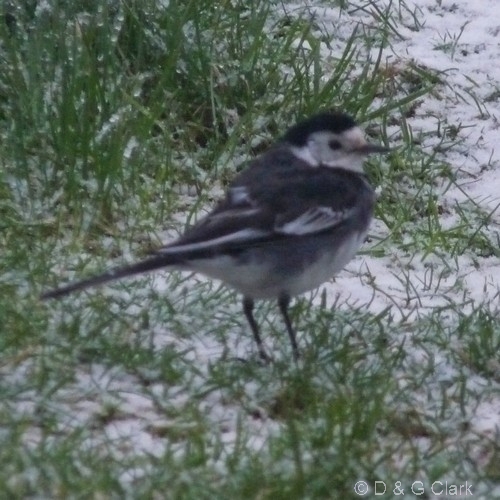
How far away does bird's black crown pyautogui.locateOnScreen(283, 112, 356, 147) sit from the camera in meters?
4.78

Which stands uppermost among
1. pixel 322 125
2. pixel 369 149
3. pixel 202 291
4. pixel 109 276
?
pixel 322 125

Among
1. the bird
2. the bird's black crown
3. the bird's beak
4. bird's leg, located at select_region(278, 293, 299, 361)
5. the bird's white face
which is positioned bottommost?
bird's leg, located at select_region(278, 293, 299, 361)

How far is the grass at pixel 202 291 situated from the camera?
3.77 metres

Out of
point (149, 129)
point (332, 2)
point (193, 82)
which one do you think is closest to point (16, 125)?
point (149, 129)

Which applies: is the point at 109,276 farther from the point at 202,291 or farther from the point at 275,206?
the point at 202,291

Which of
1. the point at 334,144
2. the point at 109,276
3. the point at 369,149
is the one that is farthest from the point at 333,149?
the point at 109,276

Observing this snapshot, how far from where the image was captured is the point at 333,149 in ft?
15.8

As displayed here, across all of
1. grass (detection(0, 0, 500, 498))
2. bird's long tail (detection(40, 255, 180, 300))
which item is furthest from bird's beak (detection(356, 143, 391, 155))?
bird's long tail (detection(40, 255, 180, 300))

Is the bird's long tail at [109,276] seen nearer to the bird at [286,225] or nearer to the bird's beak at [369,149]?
the bird at [286,225]

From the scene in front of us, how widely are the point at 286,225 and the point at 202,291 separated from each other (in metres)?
0.64

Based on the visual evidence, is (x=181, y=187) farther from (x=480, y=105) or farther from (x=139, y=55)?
(x=480, y=105)

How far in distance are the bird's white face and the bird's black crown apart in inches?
0.6

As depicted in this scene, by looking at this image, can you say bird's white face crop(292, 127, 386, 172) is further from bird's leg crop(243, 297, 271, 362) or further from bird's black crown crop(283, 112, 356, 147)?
bird's leg crop(243, 297, 271, 362)

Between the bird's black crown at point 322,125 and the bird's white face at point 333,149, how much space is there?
2 cm
